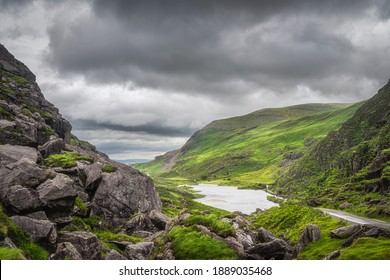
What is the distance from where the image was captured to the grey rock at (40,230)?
1059 inches

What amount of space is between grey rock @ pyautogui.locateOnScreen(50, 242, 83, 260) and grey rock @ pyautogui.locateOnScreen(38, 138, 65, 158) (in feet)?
126

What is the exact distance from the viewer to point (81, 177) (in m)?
51.4

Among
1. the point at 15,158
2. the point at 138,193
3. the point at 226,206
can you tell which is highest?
the point at 15,158

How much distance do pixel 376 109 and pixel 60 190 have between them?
197613 mm

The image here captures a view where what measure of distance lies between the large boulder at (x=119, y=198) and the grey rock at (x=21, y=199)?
53.2ft

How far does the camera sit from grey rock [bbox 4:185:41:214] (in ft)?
103

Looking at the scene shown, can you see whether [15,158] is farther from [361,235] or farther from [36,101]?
[36,101]

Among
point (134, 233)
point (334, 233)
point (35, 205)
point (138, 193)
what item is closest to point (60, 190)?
point (35, 205)

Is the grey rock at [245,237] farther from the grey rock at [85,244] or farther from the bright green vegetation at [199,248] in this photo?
the grey rock at [85,244]

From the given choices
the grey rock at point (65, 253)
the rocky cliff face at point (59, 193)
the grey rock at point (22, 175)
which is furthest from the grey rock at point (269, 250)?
the grey rock at point (22, 175)

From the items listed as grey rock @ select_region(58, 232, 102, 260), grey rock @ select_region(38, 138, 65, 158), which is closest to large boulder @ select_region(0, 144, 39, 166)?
grey rock @ select_region(38, 138, 65, 158)

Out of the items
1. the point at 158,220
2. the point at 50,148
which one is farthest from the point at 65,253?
the point at 50,148

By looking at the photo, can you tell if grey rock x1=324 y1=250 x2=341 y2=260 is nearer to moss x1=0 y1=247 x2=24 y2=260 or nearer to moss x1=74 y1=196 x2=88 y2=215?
moss x1=0 y1=247 x2=24 y2=260

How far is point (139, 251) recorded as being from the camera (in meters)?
31.4
